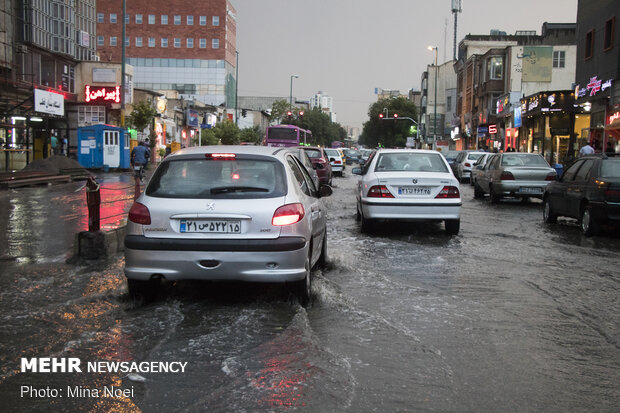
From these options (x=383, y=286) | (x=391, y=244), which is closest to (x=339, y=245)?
(x=391, y=244)

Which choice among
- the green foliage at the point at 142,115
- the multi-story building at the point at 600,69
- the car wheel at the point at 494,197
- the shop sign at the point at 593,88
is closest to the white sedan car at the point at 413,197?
the car wheel at the point at 494,197

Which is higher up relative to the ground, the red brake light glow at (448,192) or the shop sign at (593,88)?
the shop sign at (593,88)

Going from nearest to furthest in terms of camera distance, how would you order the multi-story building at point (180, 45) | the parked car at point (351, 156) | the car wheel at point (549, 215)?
the car wheel at point (549, 215)
the parked car at point (351, 156)
the multi-story building at point (180, 45)

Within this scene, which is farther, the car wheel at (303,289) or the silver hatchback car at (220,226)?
the car wheel at (303,289)

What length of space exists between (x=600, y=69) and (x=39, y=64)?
32.5 m

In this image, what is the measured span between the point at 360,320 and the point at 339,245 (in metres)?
4.76

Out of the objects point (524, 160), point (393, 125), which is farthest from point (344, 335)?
point (393, 125)

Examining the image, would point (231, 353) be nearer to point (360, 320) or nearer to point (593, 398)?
point (360, 320)

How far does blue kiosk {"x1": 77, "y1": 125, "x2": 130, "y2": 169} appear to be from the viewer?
3519 centimetres

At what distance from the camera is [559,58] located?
54.9 m

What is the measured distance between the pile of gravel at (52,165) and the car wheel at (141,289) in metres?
22.2

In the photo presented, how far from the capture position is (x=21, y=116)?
113 ft

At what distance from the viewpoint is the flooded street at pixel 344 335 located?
3975mm

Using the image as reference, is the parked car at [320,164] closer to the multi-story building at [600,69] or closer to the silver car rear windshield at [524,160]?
the silver car rear windshield at [524,160]
